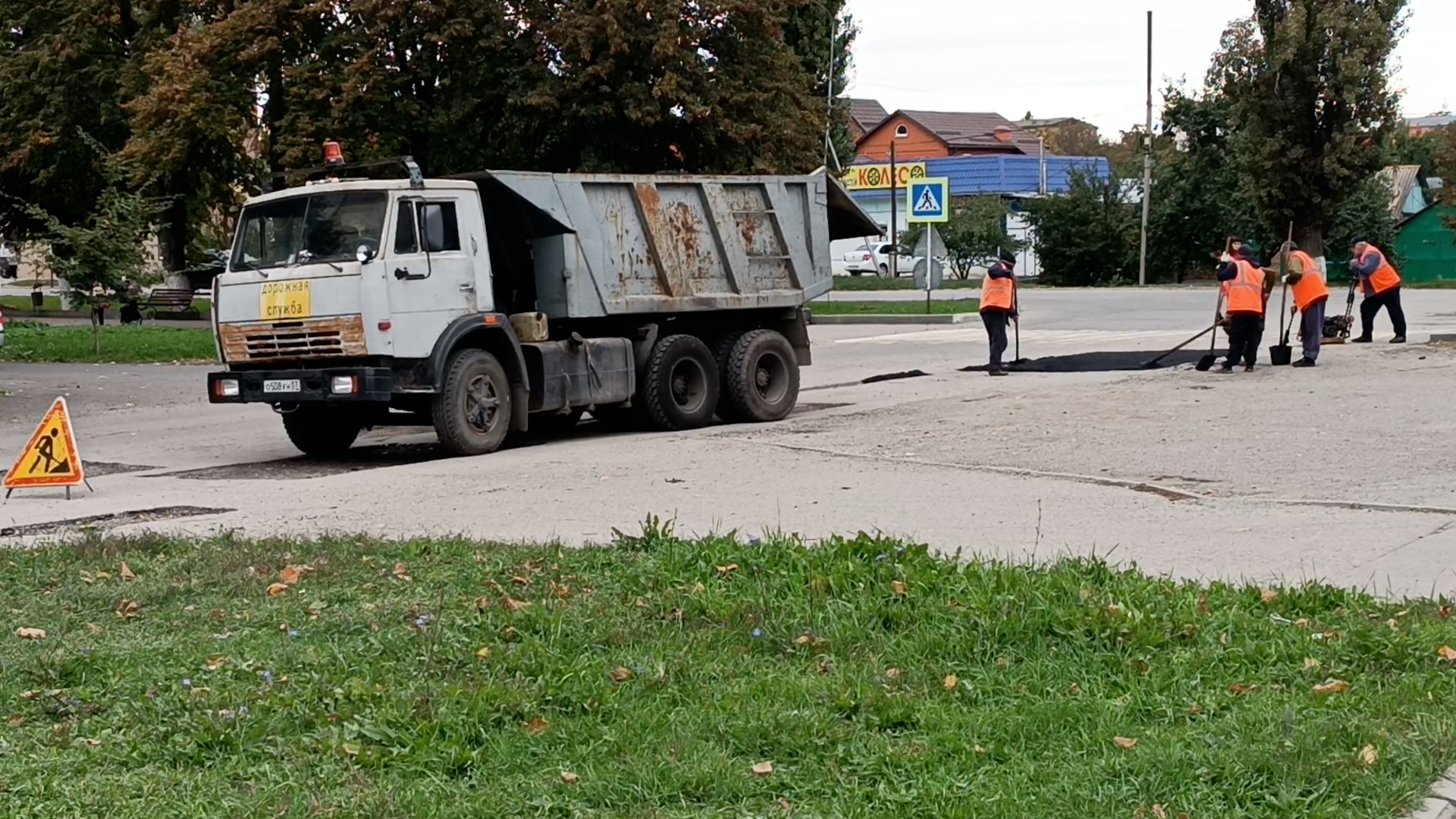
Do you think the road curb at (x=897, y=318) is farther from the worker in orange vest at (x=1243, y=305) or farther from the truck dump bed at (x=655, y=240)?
the truck dump bed at (x=655, y=240)

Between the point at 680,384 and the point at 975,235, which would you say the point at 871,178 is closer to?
the point at 975,235

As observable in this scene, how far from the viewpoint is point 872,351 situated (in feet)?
87.1

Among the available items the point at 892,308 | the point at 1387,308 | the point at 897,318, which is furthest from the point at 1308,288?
the point at 892,308

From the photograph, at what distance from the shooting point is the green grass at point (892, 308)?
35938 mm

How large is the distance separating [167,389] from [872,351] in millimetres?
11074

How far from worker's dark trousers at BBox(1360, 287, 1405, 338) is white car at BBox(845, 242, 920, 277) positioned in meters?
39.6

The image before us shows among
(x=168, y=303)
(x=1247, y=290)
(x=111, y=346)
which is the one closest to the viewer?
(x=1247, y=290)

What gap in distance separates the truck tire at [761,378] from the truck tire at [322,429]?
12.2ft

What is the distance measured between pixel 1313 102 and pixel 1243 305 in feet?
101

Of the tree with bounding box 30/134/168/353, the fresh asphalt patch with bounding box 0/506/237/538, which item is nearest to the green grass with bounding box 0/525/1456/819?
the fresh asphalt patch with bounding box 0/506/237/538

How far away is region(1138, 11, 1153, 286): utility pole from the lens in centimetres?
5622

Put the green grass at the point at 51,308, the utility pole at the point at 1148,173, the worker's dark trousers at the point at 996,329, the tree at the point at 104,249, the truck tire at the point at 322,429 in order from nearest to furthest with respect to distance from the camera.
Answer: the truck tire at the point at 322,429 → the worker's dark trousers at the point at 996,329 → the tree at the point at 104,249 → the green grass at the point at 51,308 → the utility pole at the point at 1148,173

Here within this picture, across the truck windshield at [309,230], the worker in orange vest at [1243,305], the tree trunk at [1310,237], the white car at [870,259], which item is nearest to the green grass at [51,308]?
the truck windshield at [309,230]

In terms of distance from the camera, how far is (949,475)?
1136 cm
